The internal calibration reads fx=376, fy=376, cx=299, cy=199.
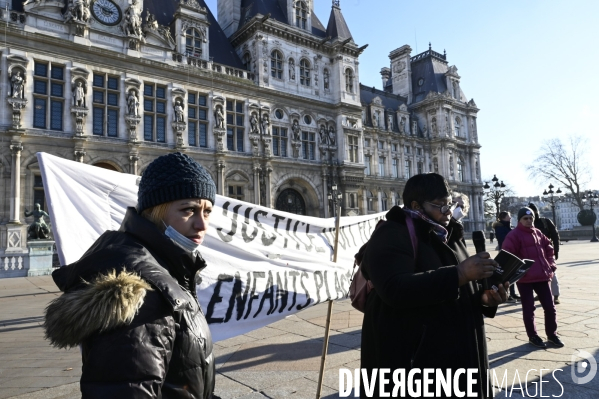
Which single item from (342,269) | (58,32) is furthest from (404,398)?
(58,32)

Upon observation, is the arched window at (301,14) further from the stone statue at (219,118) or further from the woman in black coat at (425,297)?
the woman in black coat at (425,297)

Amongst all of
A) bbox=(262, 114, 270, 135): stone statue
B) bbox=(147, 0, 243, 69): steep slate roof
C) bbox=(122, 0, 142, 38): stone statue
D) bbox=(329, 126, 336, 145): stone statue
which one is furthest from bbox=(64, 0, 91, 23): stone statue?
bbox=(329, 126, 336, 145): stone statue

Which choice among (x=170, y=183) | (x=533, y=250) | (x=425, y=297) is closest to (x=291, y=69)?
(x=533, y=250)

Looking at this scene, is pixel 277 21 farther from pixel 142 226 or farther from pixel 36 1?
pixel 142 226

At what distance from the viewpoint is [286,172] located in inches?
995

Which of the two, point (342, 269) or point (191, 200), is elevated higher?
point (191, 200)

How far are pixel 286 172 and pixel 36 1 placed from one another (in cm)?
1581

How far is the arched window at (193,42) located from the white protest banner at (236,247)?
21603 mm

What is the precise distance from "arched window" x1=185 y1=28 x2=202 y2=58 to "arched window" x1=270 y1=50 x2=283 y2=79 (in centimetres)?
481

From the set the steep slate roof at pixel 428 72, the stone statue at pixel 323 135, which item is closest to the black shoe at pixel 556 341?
the stone statue at pixel 323 135

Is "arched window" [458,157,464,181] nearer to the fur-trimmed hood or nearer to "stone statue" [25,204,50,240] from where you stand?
"stone statue" [25,204,50,240]

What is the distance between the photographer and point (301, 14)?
28.2m

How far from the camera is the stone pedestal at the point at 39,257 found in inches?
587

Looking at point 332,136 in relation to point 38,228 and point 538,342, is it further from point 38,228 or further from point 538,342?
point 538,342
